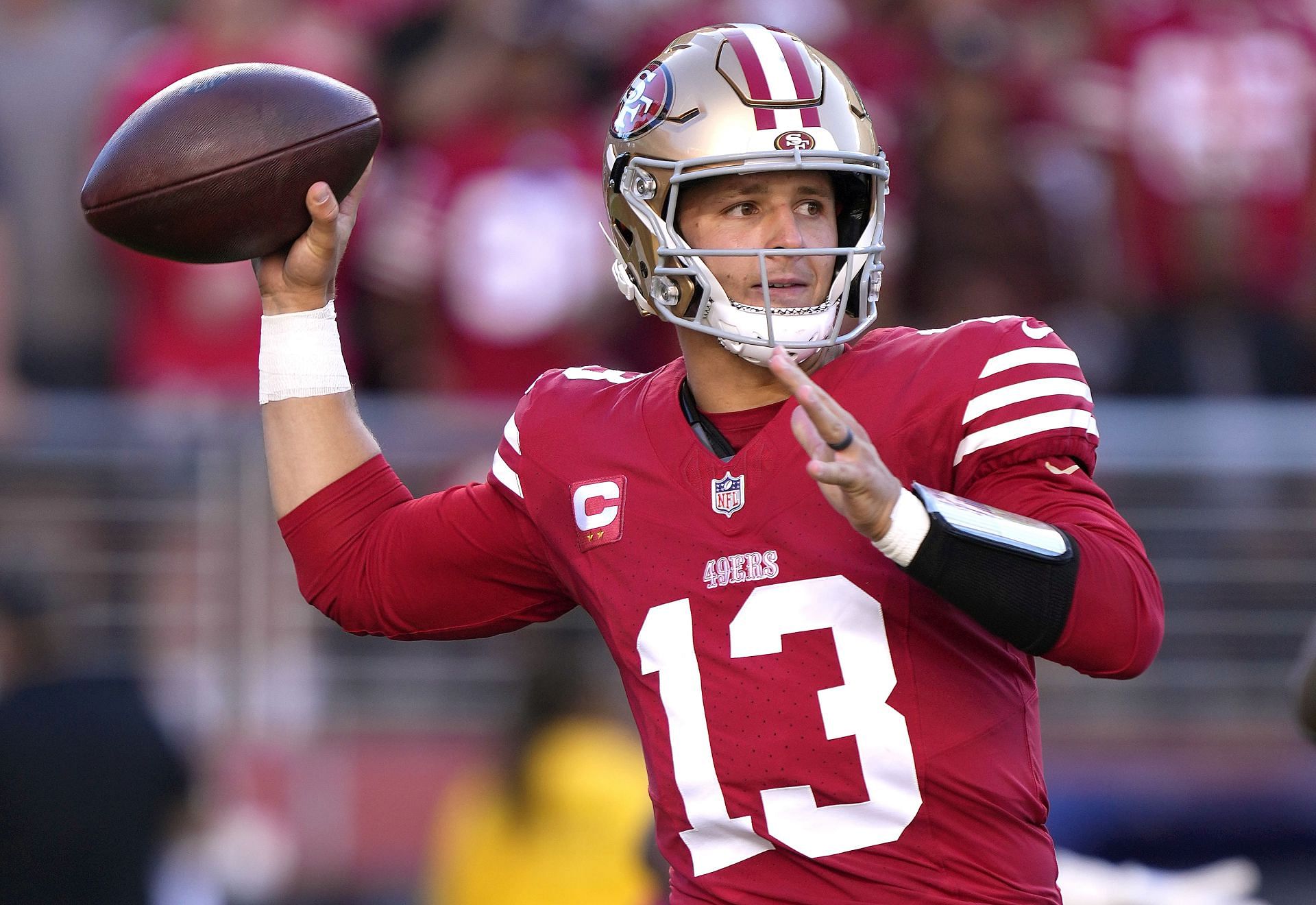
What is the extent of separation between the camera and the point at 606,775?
5.22 meters

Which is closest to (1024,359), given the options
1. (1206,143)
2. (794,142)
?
(794,142)

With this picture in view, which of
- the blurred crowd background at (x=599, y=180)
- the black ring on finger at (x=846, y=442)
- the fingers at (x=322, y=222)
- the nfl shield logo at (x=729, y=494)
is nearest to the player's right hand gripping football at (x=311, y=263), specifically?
the fingers at (x=322, y=222)

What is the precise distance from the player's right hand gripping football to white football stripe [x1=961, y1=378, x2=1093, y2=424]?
3.55 feet

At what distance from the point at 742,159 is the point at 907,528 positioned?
0.66 m

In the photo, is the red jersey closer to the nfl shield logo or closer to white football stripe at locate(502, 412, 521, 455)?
the nfl shield logo

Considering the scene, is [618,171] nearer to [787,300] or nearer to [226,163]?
[787,300]

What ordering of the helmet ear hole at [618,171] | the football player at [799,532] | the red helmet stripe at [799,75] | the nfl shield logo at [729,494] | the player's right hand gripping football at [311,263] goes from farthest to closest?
the player's right hand gripping football at [311,263], the helmet ear hole at [618,171], the red helmet stripe at [799,75], the nfl shield logo at [729,494], the football player at [799,532]

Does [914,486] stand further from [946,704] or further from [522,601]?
[522,601]

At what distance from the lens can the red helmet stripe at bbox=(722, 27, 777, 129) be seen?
2.74m

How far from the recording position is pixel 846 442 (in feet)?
7.49

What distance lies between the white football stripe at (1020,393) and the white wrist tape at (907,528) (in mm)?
263

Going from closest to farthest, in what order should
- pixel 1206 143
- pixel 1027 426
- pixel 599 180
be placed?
pixel 1027 426, pixel 599 180, pixel 1206 143

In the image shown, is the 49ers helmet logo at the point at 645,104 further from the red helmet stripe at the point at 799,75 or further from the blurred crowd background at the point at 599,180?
the blurred crowd background at the point at 599,180

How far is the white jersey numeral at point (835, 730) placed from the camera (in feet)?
8.31
